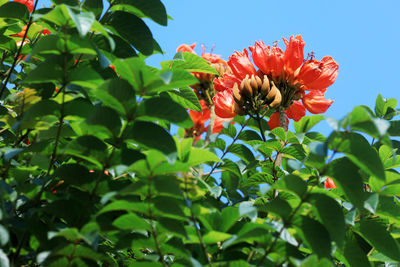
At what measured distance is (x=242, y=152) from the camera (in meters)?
1.80

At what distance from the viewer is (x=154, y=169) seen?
2.90ft

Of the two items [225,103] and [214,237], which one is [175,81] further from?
[225,103]

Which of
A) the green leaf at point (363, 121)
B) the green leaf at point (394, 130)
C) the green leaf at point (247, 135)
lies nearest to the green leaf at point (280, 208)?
the green leaf at point (363, 121)

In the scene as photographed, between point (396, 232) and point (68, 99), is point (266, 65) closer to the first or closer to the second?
point (396, 232)

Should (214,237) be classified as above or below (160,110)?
below

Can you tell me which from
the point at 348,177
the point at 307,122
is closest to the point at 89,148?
the point at 348,177

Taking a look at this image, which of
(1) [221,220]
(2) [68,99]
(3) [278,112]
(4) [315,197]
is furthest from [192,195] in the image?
(3) [278,112]

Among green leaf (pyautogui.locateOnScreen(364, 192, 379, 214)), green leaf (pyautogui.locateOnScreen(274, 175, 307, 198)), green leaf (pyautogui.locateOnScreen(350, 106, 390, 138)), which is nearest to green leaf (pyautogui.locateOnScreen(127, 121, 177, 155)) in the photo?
green leaf (pyautogui.locateOnScreen(274, 175, 307, 198))

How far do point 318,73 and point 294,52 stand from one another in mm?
147

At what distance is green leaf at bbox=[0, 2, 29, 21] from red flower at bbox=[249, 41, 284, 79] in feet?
3.37

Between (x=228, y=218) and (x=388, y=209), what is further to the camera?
(x=388, y=209)

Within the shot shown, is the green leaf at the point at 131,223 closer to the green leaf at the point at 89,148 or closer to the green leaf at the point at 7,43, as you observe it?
the green leaf at the point at 89,148

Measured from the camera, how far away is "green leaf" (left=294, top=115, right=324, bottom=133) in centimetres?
159

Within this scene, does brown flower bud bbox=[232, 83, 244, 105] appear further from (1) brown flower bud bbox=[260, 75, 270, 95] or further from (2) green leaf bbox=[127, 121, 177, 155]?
(2) green leaf bbox=[127, 121, 177, 155]
